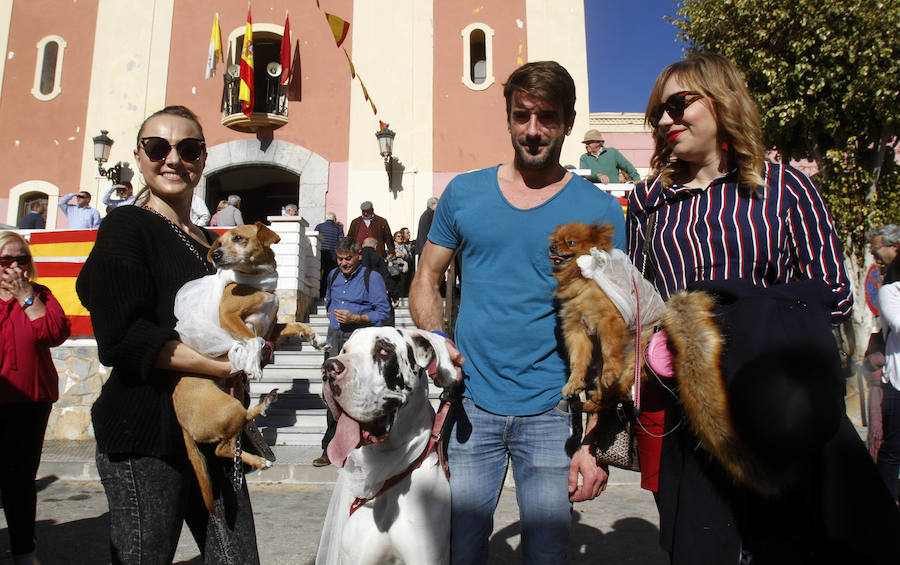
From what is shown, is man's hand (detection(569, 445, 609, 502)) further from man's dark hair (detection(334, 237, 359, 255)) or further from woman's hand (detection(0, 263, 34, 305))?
man's dark hair (detection(334, 237, 359, 255))

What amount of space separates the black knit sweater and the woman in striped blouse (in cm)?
174

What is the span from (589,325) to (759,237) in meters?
0.63

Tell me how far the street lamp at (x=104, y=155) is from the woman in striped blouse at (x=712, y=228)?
52.5 feet

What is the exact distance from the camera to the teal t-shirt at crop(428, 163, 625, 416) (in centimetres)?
250

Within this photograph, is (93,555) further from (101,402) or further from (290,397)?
(290,397)

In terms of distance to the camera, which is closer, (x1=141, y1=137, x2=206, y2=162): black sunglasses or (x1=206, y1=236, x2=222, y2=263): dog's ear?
(x1=141, y1=137, x2=206, y2=162): black sunglasses

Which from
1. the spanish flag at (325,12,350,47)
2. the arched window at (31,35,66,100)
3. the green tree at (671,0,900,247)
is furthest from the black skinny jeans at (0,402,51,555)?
the arched window at (31,35,66,100)

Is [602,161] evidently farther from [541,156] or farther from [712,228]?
[712,228]

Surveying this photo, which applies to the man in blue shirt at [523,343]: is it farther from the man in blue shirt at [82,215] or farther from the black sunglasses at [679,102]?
the man in blue shirt at [82,215]

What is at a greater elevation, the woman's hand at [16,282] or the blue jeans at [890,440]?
the woman's hand at [16,282]

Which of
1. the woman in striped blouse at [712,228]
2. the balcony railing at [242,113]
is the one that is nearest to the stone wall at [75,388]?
the balcony railing at [242,113]

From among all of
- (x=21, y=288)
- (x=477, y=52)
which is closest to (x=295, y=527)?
(x=21, y=288)

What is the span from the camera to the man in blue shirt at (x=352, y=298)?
7.06 m

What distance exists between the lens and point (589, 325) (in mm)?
2150
